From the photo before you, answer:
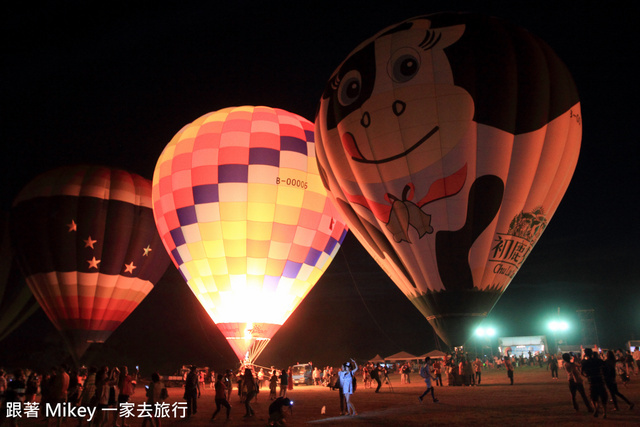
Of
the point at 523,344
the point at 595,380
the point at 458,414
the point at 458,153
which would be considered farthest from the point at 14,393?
the point at 523,344

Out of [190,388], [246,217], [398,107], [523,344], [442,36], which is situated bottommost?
[523,344]

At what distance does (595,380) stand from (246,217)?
1159 cm

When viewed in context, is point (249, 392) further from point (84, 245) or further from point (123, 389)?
point (84, 245)

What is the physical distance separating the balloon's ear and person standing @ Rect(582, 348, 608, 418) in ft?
24.2

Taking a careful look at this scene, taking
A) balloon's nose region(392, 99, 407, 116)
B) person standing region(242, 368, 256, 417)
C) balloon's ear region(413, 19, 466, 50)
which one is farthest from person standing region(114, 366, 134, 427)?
balloon's ear region(413, 19, 466, 50)

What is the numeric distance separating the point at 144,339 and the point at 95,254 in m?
35.2

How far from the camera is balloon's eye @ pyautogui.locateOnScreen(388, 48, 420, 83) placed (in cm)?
1173

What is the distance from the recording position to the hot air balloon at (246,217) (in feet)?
55.5

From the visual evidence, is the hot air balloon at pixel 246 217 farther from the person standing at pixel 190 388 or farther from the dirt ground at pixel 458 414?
the person standing at pixel 190 388

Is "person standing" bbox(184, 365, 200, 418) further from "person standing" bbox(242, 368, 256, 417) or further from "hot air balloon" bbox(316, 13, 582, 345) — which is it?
"hot air balloon" bbox(316, 13, 582, 345)

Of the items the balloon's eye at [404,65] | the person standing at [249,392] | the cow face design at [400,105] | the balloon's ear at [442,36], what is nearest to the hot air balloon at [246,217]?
the cow face design at [400,105]

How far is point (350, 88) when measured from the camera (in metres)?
12.8

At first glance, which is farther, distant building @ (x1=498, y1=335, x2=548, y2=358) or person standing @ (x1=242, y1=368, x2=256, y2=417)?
distant building @ (x1=498, y1=335, x2=548, y2=358)

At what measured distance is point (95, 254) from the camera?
67.8 ft
